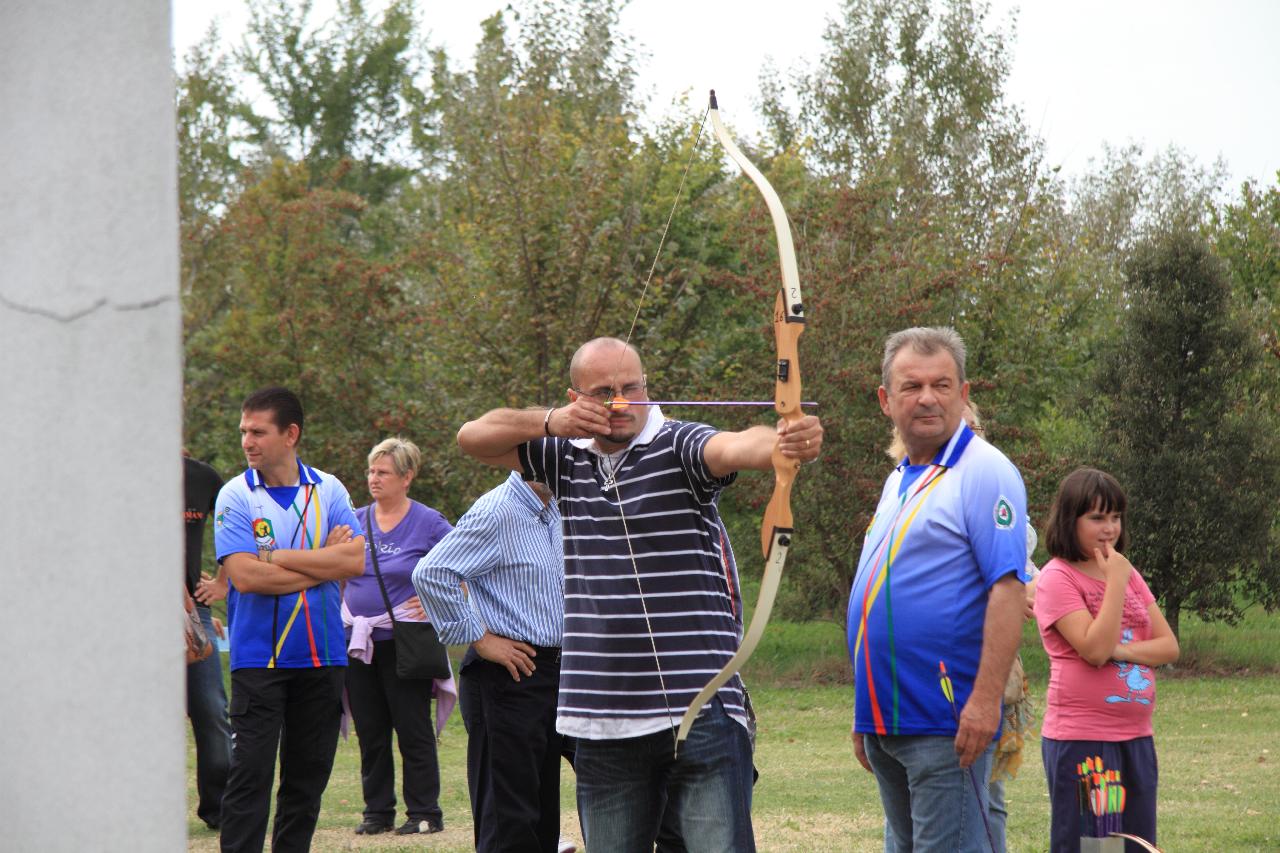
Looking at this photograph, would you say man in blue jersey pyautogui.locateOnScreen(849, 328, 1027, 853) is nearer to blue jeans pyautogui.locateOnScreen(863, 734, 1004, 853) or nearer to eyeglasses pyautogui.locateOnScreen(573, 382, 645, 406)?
blue jeans pyautogui.locateOnScreen(863, 734, 1004, 853)

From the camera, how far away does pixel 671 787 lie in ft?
11.0

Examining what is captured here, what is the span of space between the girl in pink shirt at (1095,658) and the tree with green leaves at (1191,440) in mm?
11636

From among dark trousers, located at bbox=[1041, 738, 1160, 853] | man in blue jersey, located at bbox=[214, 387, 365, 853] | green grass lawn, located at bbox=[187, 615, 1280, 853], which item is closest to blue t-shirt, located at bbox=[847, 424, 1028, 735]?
dark trousers, located at bbox=[1041, 738, 1160, 853]

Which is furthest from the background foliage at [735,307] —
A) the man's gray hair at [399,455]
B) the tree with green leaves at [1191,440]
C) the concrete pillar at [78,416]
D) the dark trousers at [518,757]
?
the concrete pillar at [78,416]

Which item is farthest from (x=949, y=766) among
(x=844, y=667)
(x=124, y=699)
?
(x=844, y=667)

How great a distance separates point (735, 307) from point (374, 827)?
11.4m

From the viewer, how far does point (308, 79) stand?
3228cm

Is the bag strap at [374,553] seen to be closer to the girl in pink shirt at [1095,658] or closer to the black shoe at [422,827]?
the black shoe at [422,827]

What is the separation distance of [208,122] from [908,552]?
98.6 feet

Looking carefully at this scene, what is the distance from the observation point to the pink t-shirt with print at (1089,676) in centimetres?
414

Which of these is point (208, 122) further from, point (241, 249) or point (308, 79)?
point (241, 249)

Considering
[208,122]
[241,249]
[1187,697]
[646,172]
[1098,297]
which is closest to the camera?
[1187,697]

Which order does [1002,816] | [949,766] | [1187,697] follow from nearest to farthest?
[949,766], [1002,816], [1187,697]

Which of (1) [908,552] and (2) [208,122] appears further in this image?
(2) [208,122]
